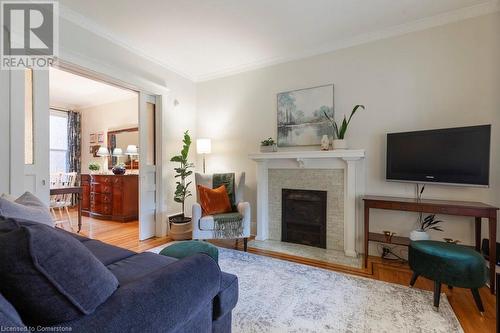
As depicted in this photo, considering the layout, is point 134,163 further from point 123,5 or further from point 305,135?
point 305,135

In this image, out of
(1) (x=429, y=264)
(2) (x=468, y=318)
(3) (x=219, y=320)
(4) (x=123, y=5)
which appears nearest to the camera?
(3) (x=219, y=320)

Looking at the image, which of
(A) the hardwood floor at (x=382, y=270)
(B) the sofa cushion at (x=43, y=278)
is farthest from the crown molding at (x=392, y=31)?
(B) the sofa cushion at (x=43, y=278)

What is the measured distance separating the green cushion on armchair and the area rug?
25cm

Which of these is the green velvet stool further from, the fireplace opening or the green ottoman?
the green ottoman

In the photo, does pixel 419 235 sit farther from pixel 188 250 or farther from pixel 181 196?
pixel 181 196

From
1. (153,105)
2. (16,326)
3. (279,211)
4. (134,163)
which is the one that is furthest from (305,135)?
(134,163)

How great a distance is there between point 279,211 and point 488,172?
224cm

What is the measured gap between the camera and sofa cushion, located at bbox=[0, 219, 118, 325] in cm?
63

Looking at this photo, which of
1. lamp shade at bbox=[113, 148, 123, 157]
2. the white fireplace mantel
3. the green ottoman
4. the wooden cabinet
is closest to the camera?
the green ottoman

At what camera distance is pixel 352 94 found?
306 centimetres

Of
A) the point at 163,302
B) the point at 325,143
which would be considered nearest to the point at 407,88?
the point at 325,143

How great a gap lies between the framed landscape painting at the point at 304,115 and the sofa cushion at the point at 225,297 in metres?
2.43

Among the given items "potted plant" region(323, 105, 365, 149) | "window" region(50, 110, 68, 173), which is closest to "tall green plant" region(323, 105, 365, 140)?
"potted plant" region(323, 105, 365, 149)

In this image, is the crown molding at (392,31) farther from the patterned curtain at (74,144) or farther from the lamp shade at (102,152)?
the patterned curtain at (74,144)
